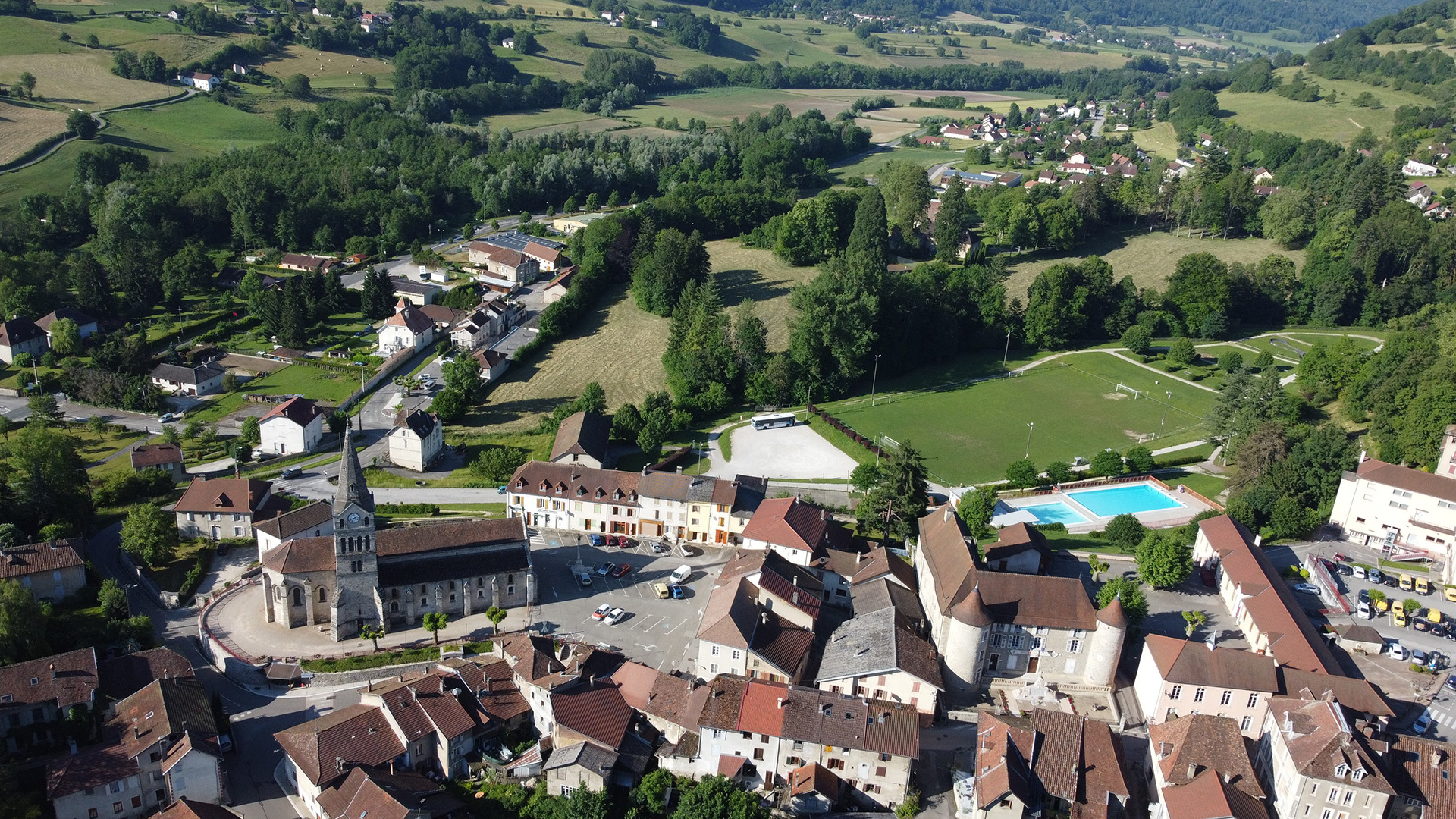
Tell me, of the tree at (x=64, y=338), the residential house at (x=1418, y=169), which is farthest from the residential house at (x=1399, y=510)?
the tree at (x=64, y=338)

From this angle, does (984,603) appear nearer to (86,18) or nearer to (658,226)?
(658,226)

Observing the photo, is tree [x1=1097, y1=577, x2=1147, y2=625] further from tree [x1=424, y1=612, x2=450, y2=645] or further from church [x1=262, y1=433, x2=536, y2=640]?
tree [x1=424, y1=612, x2=450, y2=645]

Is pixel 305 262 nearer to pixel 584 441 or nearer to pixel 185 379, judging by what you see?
pixel 185 379

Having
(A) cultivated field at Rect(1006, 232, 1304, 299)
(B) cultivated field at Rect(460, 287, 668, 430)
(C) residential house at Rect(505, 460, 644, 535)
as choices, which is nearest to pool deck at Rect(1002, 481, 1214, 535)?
(C) residential house at Rect(505, 460, 644, 535)

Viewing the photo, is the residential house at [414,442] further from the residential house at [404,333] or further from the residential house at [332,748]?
the residential house at [332,748]

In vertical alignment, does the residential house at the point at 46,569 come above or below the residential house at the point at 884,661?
below

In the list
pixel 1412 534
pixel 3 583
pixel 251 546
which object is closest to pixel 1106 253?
pixel 1412 534
